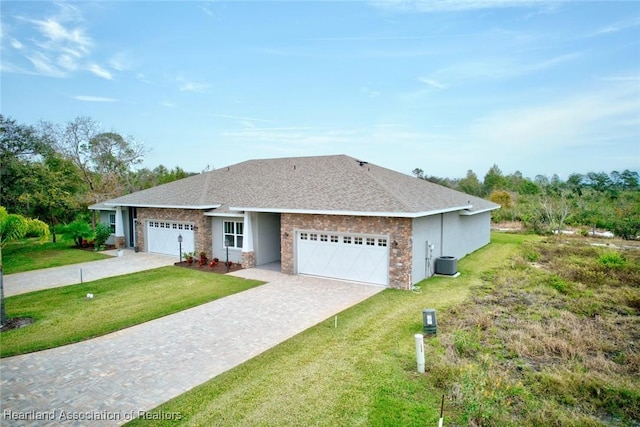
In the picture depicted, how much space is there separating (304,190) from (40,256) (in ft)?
52.4

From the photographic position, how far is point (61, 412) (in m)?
5.47

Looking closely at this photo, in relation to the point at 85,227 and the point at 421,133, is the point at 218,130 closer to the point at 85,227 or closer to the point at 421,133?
the point at 85,227

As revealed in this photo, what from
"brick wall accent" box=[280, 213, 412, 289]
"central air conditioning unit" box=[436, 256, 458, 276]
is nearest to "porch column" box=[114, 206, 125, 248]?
"brick wall accent" box=[280, 213, 412, 289]

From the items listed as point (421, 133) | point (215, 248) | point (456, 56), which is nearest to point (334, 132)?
point (421, 133)

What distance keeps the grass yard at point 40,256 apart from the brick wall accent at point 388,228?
1270 cm

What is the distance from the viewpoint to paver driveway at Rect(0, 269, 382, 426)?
566cm

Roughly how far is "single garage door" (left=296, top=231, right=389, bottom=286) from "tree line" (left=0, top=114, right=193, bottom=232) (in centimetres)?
1974

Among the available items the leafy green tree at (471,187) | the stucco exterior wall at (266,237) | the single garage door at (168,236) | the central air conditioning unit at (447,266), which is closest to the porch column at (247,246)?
the stucco exterior wall at (266,237)

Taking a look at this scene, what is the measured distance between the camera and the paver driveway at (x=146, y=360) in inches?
223

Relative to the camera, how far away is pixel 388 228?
41.7 ft

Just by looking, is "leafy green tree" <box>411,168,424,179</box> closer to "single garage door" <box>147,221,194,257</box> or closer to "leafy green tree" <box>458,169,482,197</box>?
"leafy green tree" <box>458,169,482,197</box>

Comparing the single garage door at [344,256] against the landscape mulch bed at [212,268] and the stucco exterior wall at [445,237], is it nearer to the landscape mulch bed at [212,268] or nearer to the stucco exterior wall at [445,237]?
the stucco exterior wall at [445,237]

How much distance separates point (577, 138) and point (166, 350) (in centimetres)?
3257

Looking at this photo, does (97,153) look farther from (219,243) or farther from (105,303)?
(105,303)
